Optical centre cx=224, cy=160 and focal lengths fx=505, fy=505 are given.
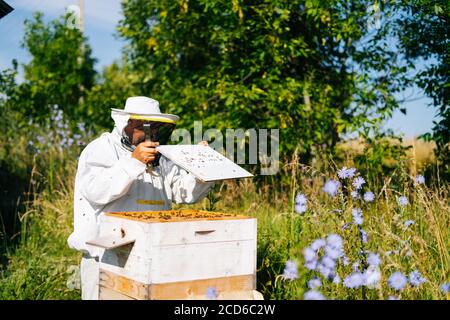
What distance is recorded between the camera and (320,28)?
253 inches

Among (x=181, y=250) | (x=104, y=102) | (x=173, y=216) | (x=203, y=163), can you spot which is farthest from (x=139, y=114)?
(x=104, y=102)

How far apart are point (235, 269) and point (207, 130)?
10.8 feet

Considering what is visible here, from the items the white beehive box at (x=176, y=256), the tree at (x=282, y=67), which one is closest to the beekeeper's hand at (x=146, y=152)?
the white beehive box at (x=176, y=256)

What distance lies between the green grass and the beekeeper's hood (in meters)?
0.88

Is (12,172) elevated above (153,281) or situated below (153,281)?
above

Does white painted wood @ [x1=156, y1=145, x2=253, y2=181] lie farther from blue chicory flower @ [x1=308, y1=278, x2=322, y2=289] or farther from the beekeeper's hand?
blue chicory flower @ [x1=308, y1=278, x2=322, y2=289]

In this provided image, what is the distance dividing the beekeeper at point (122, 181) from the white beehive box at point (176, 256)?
0.28m

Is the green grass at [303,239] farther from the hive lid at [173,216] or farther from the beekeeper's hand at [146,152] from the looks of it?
the beekeeper's hand at [146,152]

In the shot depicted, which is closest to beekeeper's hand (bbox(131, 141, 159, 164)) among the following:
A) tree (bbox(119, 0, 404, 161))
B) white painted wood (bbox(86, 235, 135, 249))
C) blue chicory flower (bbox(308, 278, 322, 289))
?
white painted wood (bbox(86, 235, 135, 249))

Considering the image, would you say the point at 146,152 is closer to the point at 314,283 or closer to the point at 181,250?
the point at 181,250

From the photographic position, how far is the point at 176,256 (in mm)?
2592

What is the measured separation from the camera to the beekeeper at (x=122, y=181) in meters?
3.06
